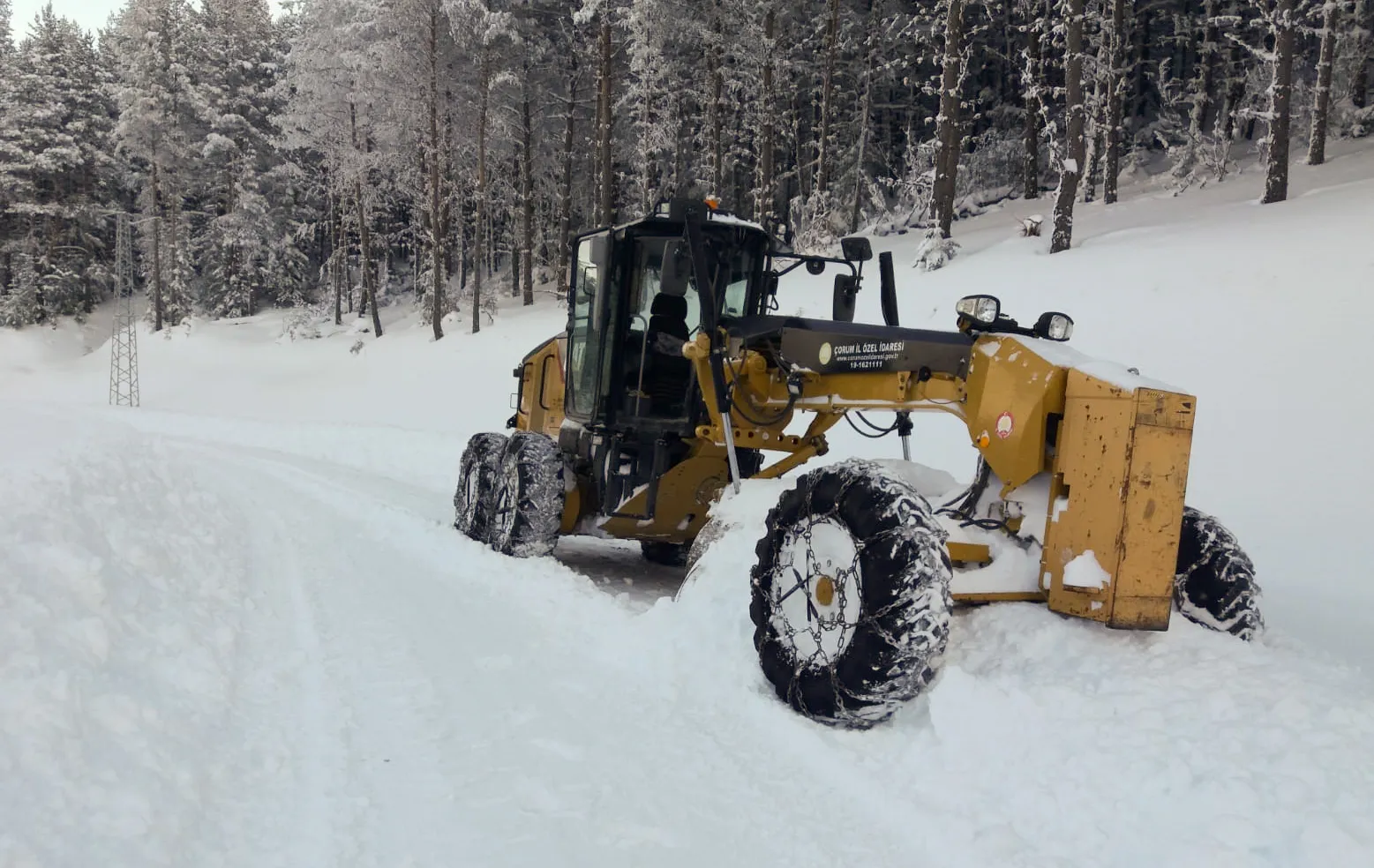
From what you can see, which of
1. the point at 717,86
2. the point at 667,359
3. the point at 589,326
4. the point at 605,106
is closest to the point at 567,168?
the point at 605,106

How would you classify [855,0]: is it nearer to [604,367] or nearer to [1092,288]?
[1092,288]

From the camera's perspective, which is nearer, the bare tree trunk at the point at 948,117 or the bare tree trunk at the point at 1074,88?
the bare tree trunk at the point at 1074,88

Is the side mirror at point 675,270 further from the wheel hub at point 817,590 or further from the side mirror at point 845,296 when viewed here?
the wheel hub at point 817,590

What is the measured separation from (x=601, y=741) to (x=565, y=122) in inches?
1158

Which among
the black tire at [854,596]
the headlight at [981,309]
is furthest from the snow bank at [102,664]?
the headlight at [981,309]

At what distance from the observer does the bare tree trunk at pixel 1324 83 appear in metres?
17.5

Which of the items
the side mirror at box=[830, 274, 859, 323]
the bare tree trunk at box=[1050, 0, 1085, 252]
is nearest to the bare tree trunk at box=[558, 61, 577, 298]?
the bare tree trunk at box=[1050, 0, 1085, 252]

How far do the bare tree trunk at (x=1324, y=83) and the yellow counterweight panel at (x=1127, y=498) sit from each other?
19166mm

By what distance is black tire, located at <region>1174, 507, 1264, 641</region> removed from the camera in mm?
3920

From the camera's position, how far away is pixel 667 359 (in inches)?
269

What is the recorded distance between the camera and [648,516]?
6.83 metres

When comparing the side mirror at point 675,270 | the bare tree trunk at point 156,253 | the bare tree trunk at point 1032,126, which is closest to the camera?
the side mirror at point 675,270

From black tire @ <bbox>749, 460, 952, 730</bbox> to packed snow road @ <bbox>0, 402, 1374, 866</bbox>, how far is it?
6.8 inches

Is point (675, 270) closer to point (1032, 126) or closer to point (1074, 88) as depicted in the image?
point (1074, 88)
